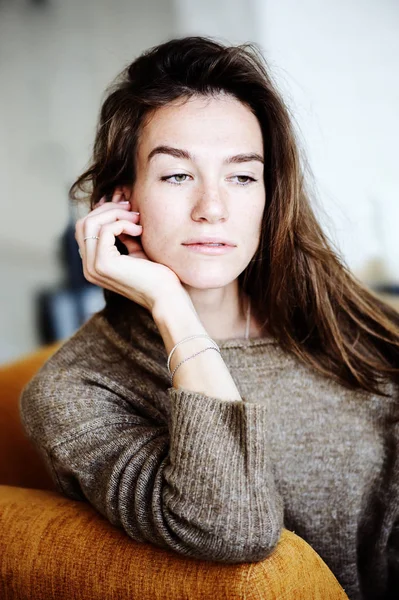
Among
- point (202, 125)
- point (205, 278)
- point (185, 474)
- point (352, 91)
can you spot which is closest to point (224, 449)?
point (185, 474)

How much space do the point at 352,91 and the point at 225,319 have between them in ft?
7.98

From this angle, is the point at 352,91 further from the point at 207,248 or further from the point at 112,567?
the point at 112,567

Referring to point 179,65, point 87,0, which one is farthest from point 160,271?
point 87,0

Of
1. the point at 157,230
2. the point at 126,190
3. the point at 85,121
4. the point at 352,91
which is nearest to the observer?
the point at 157,230

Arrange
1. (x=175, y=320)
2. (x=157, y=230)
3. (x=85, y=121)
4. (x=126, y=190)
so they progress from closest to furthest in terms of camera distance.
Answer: (x=175, y=320), (x=157, y=230), (x=126, y=190), (x=85, y=121)

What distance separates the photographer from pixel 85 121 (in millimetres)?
3533

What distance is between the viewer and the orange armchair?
87cm

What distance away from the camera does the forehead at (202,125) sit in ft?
3.84

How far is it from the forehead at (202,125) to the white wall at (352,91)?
2.16 meters

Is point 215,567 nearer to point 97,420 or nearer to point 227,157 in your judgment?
point 97,420

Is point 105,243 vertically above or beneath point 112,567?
above

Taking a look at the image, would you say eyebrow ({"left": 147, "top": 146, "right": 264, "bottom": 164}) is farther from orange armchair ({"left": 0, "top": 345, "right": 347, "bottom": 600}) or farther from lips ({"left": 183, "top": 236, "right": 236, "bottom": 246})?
orange armchair ({"left": 0, "top": 345, "right": 347, "bottom": 600})

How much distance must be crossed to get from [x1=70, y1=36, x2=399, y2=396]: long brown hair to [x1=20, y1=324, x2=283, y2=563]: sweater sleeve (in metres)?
0.37

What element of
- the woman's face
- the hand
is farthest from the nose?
the hand
